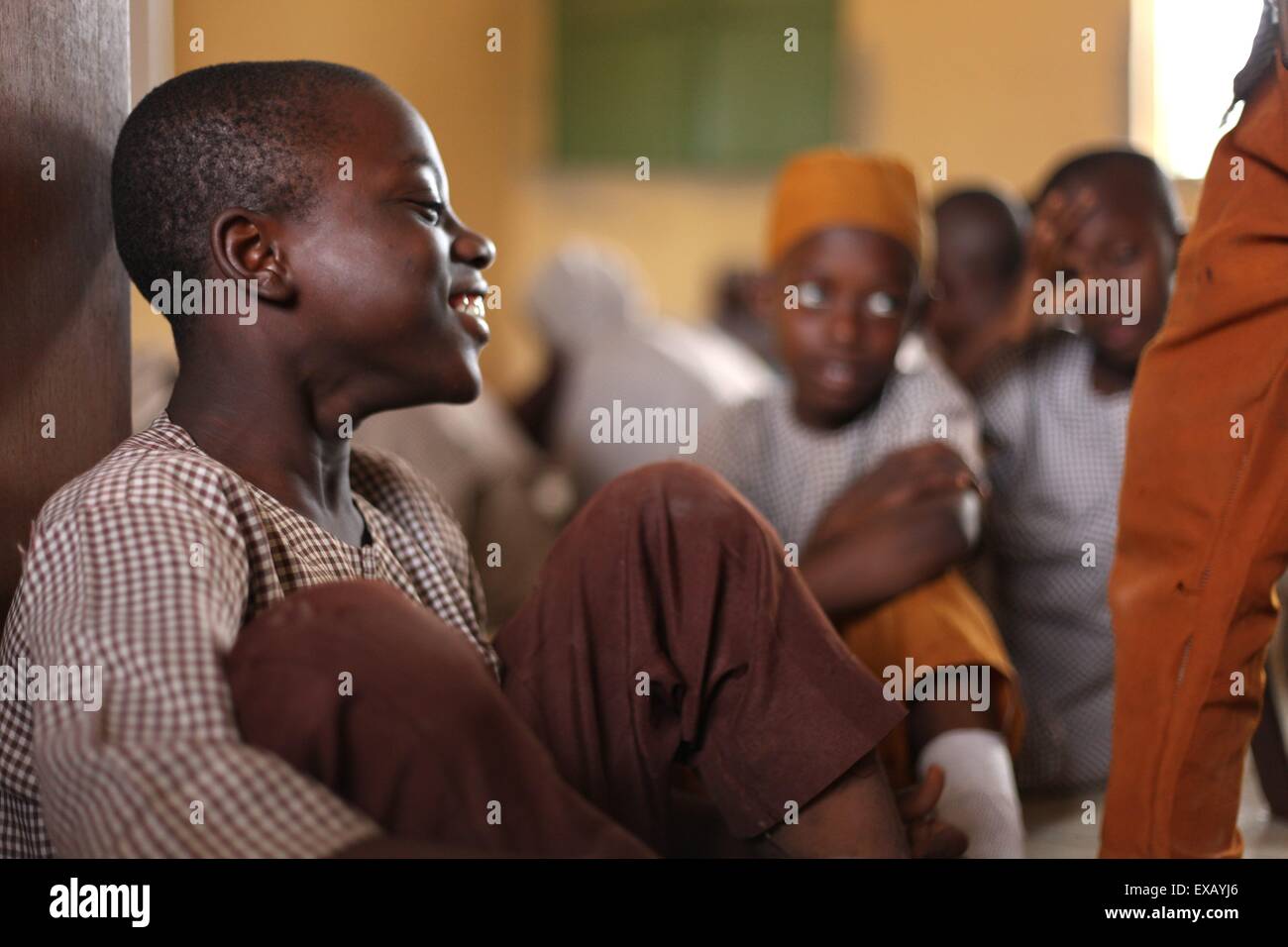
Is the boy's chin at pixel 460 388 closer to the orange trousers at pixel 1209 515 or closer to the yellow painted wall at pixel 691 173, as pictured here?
the orange trousers at pixel 1209 515

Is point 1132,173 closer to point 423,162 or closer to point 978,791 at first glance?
point 978,791

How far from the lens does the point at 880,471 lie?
148cm

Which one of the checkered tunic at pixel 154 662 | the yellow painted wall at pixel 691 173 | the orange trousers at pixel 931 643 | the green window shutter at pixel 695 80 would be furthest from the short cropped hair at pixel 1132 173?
the green window shutter at pixel 695 80

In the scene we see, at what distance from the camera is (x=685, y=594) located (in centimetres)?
95

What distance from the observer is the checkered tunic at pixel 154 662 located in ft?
2.26

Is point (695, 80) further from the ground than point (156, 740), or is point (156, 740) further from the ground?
point (695, 80)

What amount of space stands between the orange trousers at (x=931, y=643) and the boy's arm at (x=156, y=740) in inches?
27.5

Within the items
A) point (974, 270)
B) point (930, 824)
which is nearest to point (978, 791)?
point (930, 824)

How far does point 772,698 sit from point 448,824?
29 cm

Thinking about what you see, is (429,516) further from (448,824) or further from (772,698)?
(448,824)

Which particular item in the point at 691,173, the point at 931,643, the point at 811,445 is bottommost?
the point at 931,643

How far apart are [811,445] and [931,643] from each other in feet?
1.30
